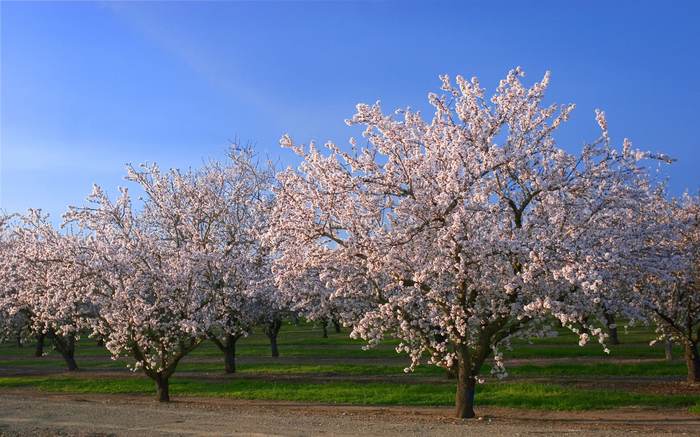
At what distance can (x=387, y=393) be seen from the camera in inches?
1043

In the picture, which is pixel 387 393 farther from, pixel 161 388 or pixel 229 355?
pixel 229 355

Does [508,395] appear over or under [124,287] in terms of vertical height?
under

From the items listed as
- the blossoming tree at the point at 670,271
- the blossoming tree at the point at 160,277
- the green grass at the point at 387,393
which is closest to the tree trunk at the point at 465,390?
the green grass at the point at 387,393

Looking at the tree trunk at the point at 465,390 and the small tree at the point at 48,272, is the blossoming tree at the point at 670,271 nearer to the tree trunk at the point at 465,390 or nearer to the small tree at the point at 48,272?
the tree trunk at the point at 465,390

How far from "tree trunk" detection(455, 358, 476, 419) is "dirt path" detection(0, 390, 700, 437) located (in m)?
0.57

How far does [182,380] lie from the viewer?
33719 millimetres

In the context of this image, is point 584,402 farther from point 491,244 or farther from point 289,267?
point 289,267

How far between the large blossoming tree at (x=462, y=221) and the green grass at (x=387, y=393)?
4.71m

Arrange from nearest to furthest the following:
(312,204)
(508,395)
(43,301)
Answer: (312,204)
(508,395)
(43,301)

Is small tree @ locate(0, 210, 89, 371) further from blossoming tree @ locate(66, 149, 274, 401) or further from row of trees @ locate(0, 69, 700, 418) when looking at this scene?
row of trees @ locate(0, 69, 700, 418)

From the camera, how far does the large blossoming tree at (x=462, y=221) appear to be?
17.3m

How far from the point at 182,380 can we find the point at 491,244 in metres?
22.1

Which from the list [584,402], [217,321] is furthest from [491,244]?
[217,321]

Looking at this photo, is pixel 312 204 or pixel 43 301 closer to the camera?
pixel 312 204
